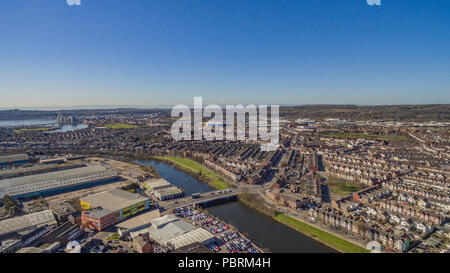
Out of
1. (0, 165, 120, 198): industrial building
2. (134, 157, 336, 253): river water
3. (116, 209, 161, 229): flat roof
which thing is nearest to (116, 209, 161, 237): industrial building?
(116, 209, 161, 229): flat roof

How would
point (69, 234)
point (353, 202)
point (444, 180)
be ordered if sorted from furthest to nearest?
point (444, 180), point (353, 202), point (69, 234)

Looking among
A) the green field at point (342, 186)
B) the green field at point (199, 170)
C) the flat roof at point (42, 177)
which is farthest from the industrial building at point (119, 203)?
the green field at point (342, 186)

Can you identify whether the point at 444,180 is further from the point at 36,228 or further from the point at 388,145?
the point at 36,228

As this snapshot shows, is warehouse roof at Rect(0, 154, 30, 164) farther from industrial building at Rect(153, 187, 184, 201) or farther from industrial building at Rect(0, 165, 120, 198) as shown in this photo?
industrial building at Rect(153, 187, 184, 201)
